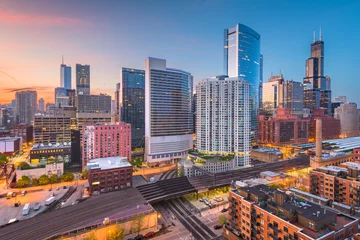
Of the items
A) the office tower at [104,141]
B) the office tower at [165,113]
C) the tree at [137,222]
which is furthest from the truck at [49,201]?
the office tower at [165,113]

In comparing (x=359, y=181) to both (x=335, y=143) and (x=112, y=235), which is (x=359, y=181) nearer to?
(x=112, y=235)

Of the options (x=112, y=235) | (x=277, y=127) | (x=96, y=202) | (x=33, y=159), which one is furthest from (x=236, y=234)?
(x=277, y=127)

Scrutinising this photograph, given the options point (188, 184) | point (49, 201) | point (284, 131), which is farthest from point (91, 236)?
point (284, 131)

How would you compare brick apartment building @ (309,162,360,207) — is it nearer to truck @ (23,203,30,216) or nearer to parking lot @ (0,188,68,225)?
parking lot @ (0,188,68,225)

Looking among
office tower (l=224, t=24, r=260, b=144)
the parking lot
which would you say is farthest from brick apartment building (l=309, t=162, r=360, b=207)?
office tower (l=224, t=24, r=260, b=144)

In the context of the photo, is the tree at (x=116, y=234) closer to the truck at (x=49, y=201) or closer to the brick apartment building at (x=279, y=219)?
the brick apartment building at (x=279, y=219)

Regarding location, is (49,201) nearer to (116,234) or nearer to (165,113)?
(116,234)
